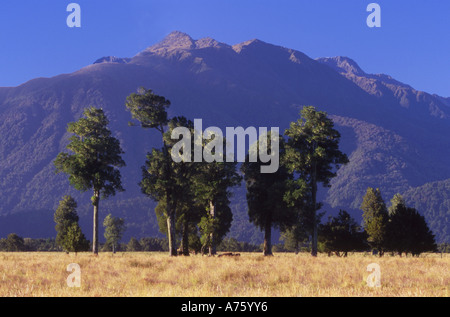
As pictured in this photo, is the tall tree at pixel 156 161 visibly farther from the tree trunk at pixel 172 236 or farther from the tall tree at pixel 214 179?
the tall tree at pixel 214 179

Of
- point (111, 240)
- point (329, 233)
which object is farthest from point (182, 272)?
point (111, 240)

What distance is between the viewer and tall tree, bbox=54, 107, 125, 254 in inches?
1992

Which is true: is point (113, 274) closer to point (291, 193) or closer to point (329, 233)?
point (291, 193)

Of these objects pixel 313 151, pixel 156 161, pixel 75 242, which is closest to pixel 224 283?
pixel 156 161

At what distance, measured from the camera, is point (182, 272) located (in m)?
25.2

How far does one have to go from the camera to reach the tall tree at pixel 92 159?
50594 millimetres

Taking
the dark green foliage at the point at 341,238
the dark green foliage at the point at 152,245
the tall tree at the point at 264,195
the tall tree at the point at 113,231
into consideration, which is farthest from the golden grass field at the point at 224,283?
the dark green foliage at the point at 152,245

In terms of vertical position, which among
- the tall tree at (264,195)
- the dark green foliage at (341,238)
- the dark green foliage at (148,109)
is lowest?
the dark green foliage at (341,238)

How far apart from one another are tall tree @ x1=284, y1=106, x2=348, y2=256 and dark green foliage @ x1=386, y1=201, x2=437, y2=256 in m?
9.27

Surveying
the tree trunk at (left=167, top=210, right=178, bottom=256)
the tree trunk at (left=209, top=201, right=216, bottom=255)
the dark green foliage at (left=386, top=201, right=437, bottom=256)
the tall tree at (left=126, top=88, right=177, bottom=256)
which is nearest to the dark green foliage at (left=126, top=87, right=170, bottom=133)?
the tall tree at (left=126, top=88, right=177, bottom=256)

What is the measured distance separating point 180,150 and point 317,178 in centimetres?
1592

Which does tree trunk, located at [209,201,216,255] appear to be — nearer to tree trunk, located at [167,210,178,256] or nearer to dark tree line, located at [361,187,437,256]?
tree trunk, located at [167,210,178,256]

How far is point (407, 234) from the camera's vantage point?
56531mm
